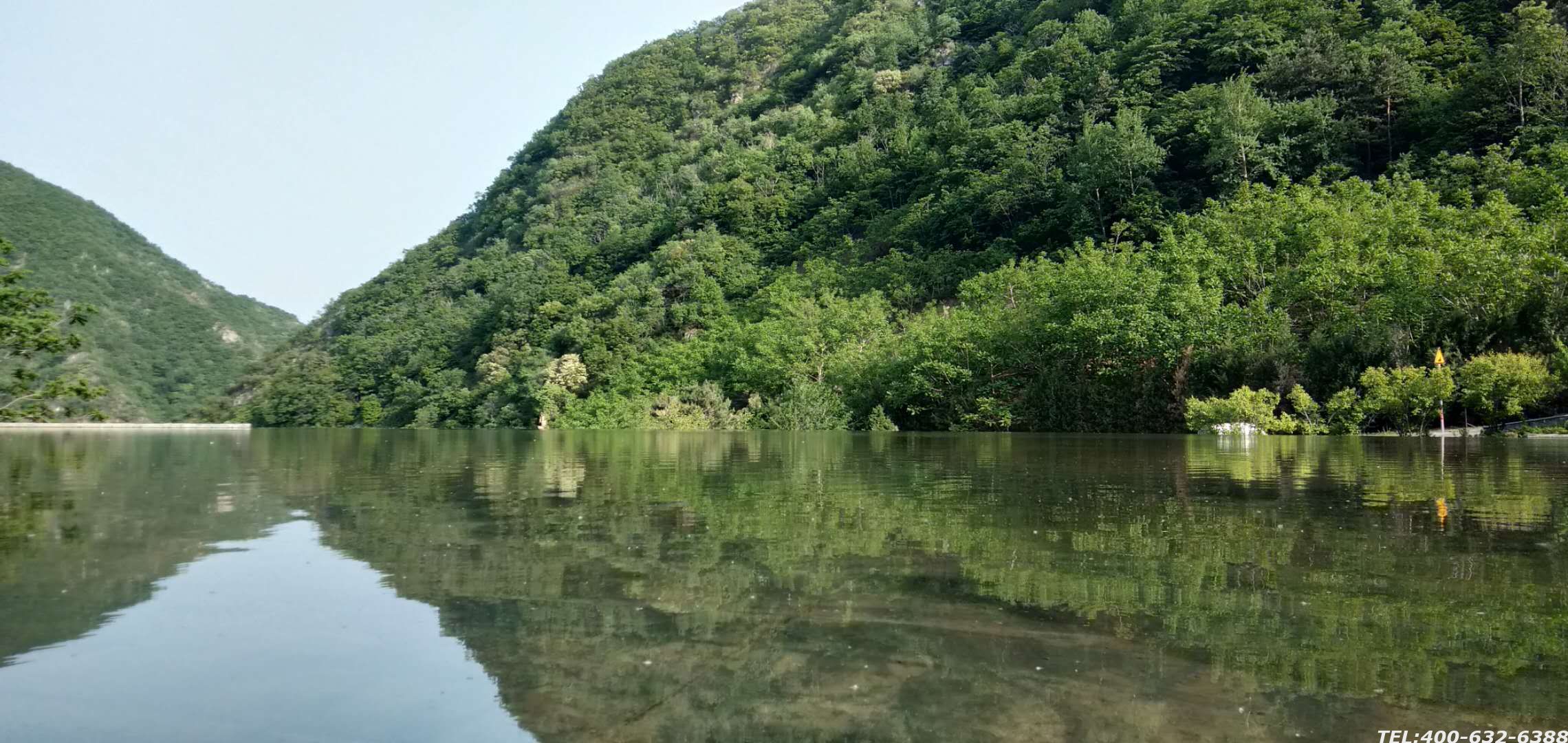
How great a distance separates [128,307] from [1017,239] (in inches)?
4597

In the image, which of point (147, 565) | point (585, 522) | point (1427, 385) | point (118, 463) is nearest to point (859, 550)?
point (585, 522)

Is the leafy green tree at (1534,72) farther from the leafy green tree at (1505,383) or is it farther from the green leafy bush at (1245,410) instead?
the green leafy bush at (1245,410)

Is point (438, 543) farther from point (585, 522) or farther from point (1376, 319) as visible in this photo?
point (1376, 319)

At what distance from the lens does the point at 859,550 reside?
7.69m

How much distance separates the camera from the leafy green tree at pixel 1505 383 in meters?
28.1

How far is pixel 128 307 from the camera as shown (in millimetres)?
125188

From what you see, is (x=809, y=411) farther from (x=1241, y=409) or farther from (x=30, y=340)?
(x=30, y=340)

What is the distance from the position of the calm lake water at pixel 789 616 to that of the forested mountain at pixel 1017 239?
89.4 feet

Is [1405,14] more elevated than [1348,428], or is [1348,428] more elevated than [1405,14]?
[1405,14]

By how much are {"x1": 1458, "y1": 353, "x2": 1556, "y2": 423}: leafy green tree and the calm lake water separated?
789 inches

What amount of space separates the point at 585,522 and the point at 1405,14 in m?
78.5

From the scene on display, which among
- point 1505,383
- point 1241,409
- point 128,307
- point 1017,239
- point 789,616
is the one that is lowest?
point 789,616

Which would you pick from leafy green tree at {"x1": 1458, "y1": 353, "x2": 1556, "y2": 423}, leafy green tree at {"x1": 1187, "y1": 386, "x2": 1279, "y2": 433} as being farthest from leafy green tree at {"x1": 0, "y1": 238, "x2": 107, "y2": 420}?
leafy green tree at {"x1": 1458, "y1": 353, "x2": 1556, "y2": 423}

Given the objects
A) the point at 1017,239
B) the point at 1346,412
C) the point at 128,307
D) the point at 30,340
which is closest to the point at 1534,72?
the point at 1017,239
